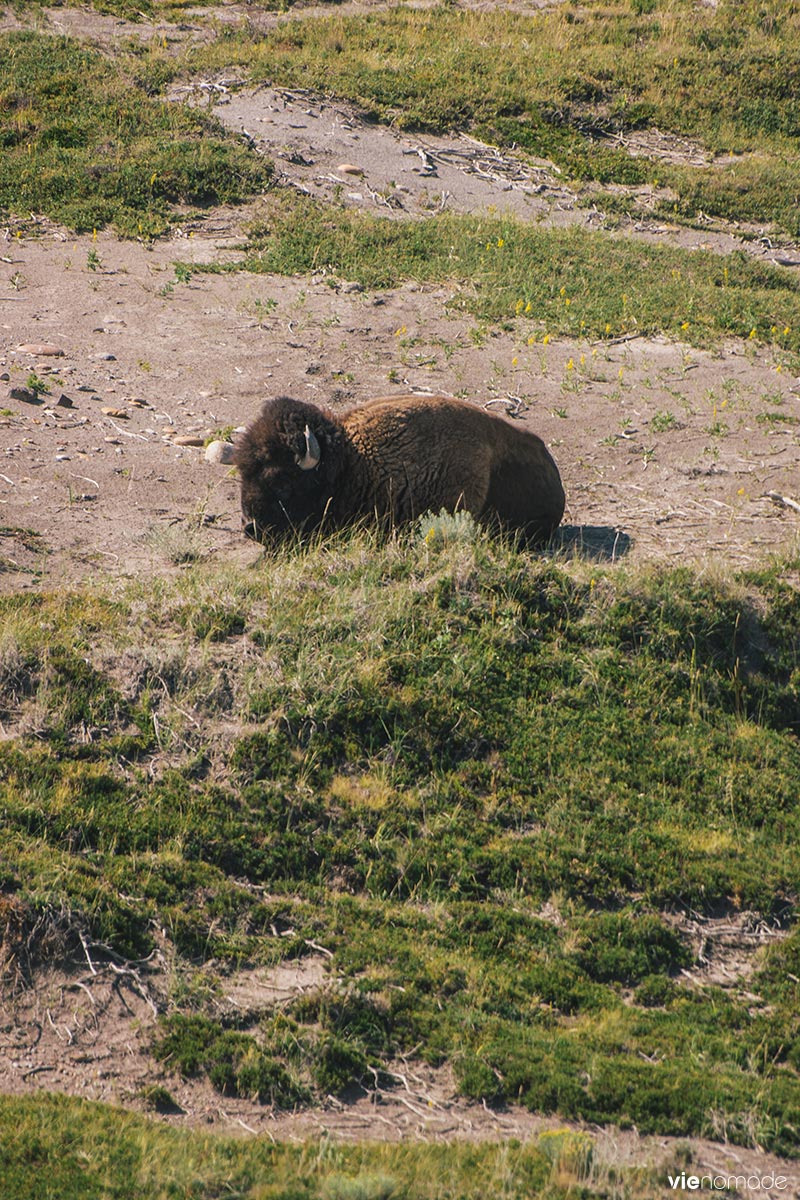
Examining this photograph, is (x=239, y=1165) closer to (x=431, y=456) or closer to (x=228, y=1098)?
(x=228, y=1098)

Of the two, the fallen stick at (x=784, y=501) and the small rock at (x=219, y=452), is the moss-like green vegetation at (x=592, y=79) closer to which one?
the fallen stick at (x=784, y=501)

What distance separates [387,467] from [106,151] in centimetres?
1299

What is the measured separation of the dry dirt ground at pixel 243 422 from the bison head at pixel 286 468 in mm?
534

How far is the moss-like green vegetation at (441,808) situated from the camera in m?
5.31

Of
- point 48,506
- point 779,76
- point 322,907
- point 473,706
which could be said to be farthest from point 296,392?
point 779,76

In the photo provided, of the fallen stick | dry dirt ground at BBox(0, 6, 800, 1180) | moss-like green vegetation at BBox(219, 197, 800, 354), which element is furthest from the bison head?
moss-like green vegetation at BBox(219, 197, 800, 354)

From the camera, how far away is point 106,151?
19812mm

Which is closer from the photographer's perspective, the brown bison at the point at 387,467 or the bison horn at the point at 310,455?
the bison horn at the point at 310,455

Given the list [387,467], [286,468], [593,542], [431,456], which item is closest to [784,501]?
[593,542]

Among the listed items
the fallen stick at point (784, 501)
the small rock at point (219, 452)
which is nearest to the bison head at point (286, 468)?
the small rock at point (219, 452)

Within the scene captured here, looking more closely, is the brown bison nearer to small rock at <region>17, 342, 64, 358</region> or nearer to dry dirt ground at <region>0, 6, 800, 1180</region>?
dry dirt ground at <region>0, 6, 800, 1180</region>

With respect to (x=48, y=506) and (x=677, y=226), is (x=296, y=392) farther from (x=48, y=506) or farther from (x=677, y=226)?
(x=677, y=226)

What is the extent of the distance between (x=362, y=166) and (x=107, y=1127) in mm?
19393

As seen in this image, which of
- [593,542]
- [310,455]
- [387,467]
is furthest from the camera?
[593,542]
